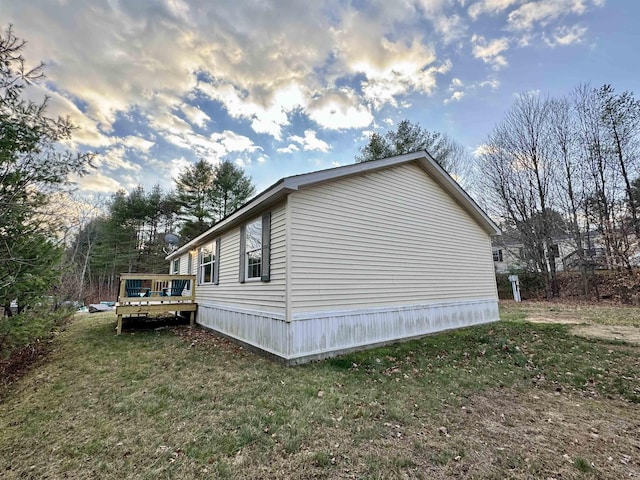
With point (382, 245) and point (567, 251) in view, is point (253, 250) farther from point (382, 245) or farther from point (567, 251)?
point (567, 251)

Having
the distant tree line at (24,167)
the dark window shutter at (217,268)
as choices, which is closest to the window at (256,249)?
the dark window shutter at (217,268)

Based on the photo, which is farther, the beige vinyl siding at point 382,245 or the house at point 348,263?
the beige vinyl siding at point 382,245

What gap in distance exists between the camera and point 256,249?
697cm

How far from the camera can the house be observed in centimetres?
580

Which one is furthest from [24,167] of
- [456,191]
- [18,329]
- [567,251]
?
[567,251]

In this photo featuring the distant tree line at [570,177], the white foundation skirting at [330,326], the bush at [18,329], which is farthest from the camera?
the distant tree line at [570,177]

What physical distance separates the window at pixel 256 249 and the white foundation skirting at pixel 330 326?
2.93 ft

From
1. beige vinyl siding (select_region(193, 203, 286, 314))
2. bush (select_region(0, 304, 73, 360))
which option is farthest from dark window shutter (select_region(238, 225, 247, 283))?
bush (select_region(0, 304, 73, 360))

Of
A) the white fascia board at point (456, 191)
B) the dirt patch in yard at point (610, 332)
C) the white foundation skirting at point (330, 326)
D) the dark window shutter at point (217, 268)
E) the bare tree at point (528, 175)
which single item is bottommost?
the dirt patch in yard at point (610, 332)

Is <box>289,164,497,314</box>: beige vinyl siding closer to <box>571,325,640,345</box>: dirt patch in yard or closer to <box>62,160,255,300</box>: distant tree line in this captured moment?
<box>571,325,640,345</box>: dirt patch in yard

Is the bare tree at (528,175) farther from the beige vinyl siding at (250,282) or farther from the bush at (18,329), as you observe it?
the bush at (18,329)

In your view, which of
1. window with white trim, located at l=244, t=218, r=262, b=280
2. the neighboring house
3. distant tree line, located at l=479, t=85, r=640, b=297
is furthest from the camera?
the neighboring house

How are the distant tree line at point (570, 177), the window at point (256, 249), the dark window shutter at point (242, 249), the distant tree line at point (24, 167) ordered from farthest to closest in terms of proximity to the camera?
the distant tree line at point (570, 177) → the dark window shutter at point (242, 249) → the window at point (256, 249) → the distant tree line at point (24, 167)

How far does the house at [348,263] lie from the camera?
5797mm
